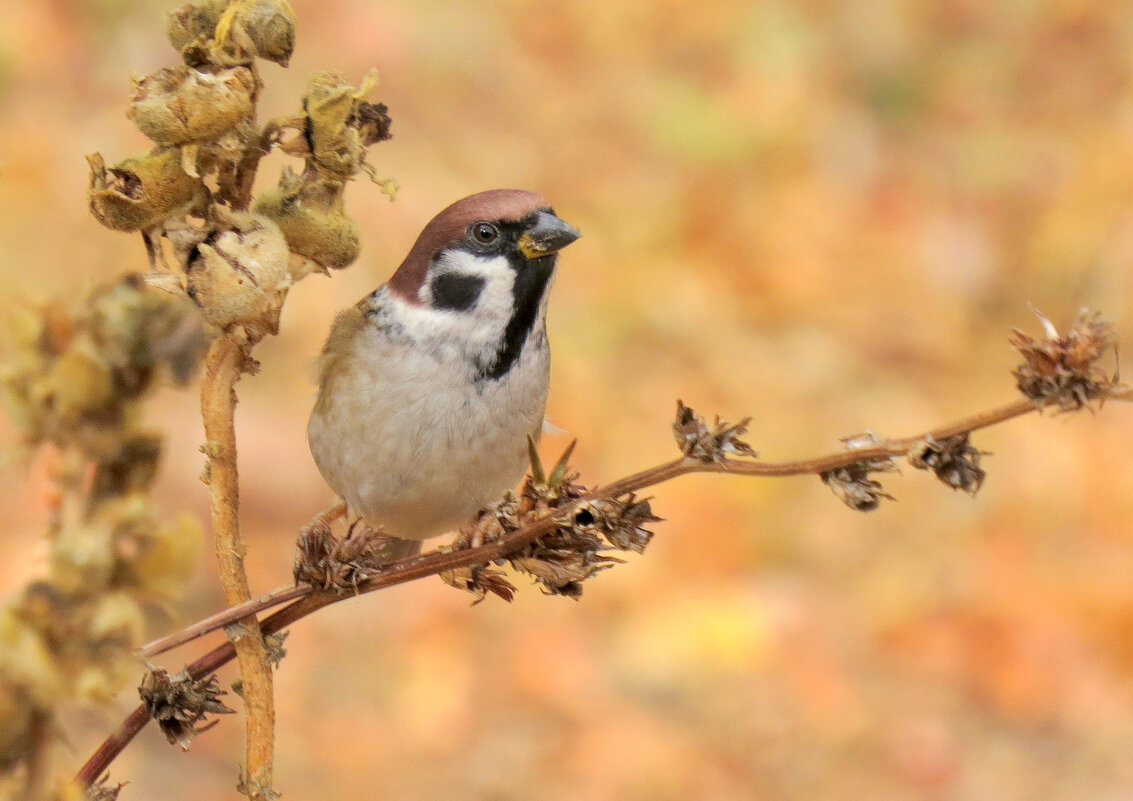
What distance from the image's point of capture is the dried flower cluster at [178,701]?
928mm

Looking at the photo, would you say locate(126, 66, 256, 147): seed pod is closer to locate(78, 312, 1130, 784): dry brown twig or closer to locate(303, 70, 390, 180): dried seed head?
locate(303, 70, 390, 180): dried seed head

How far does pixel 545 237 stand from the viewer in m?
2.03

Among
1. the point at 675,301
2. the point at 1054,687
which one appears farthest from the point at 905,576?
the point at 675,301

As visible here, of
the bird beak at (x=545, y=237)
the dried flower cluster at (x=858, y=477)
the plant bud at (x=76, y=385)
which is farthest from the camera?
the bird beak at (x=545, y=237)

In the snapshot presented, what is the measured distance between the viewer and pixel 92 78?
19.0ft

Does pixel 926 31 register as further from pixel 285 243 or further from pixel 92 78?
pixel 285 243

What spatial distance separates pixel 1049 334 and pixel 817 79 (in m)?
6.71

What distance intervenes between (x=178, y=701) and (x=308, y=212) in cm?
38

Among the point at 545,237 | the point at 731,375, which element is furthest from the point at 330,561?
→ the point at 731,375

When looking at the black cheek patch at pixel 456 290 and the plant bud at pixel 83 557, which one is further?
the black cheek patch at pixel 456 290

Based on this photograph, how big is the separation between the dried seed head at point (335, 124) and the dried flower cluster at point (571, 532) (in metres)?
0.28

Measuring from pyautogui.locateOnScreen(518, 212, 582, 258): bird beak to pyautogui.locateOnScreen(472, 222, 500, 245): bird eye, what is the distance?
45 millimetres

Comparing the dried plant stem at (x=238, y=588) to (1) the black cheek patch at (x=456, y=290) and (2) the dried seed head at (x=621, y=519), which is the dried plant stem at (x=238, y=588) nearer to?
(2) the dried seed head at (x=621, y=519)

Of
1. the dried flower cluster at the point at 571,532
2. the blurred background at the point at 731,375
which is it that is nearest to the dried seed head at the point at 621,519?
the dried flower cluster at the point at 571,532
